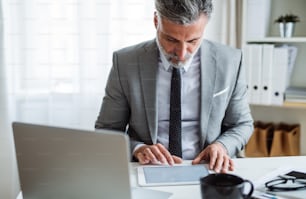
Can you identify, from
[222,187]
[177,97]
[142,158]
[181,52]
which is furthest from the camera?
[177,97]

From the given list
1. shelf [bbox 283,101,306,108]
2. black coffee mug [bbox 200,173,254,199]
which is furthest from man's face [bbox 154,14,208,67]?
shelf [bbox 283,101,306,108]

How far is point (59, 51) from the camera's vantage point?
2.42 metres

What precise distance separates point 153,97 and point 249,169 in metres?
0.46

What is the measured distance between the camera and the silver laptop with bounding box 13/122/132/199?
0.98 meters

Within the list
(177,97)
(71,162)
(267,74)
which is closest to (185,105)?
(177,97)

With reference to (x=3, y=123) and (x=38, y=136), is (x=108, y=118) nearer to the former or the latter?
(x=38, y=136)

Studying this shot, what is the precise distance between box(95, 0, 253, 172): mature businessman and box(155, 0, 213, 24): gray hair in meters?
0.05

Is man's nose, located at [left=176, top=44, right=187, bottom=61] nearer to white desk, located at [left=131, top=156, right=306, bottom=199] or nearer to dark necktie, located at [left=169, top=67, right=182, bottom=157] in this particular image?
dark necktie, located at [left=169, top=67, right=182, bottom=157]

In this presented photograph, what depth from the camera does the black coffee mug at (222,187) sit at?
0.97m

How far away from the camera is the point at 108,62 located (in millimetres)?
2449

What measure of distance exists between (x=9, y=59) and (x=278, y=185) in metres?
1.67

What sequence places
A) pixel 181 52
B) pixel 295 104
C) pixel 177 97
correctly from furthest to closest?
pixel 295 104 < pixel 177 97 < pixel 181 52

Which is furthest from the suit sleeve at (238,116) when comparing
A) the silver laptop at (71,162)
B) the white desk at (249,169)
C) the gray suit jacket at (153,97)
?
the silver laptop at (71,162)

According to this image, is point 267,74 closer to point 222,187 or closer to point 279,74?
point 279,74
